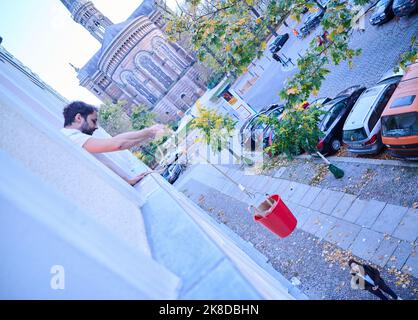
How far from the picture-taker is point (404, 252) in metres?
5.88

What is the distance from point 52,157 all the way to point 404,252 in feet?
22.4

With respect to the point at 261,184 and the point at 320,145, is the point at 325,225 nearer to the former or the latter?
the point at 320,145

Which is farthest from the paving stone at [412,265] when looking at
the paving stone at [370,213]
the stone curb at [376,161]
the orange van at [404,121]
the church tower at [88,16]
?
the church tower at [88,16]

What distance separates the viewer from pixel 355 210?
775cm

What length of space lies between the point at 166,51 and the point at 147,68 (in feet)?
13.1

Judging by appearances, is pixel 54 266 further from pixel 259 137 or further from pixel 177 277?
pixel 259 137

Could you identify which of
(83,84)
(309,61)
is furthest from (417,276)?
(83,84)

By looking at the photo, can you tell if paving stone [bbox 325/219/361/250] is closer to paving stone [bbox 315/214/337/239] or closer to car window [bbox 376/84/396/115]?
paving stone [bbox 315/214/337/239]

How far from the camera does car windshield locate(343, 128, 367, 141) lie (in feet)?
31.4

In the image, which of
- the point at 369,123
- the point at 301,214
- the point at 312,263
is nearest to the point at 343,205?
the point at 301,214

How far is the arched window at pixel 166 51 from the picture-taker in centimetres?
4344

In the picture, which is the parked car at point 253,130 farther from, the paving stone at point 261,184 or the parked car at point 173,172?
the parked car at point 173,172
